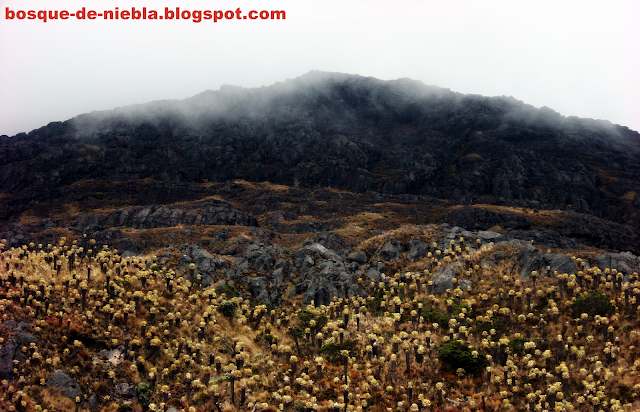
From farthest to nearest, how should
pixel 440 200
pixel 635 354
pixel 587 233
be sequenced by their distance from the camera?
pixel 440 200, pixel 587 233, pixel 635 354

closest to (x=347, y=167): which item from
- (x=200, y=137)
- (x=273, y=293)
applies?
(x=200, y=137)

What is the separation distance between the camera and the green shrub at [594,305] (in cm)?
2719

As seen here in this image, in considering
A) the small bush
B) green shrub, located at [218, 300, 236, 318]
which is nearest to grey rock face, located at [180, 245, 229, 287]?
green shrub, located at [218, 300, 236, 318]

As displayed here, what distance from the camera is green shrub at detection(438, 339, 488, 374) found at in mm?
23859

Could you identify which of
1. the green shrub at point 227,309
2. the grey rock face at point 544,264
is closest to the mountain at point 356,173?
the grey rock face at point 544,264

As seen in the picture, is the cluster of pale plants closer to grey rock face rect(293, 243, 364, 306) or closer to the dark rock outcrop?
the dark rock outcrop

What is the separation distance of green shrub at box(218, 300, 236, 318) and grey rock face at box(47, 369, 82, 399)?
504 inches

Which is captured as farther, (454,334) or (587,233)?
(587,233)

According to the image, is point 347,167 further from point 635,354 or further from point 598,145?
point 635,354

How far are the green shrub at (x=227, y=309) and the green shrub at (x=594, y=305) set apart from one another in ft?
83.3

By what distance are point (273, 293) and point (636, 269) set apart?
36.5 m

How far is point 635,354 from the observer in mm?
22797

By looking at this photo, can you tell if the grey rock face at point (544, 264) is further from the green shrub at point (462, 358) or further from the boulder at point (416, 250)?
the boulder at point (416, 250)

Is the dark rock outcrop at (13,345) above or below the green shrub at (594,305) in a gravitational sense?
above
